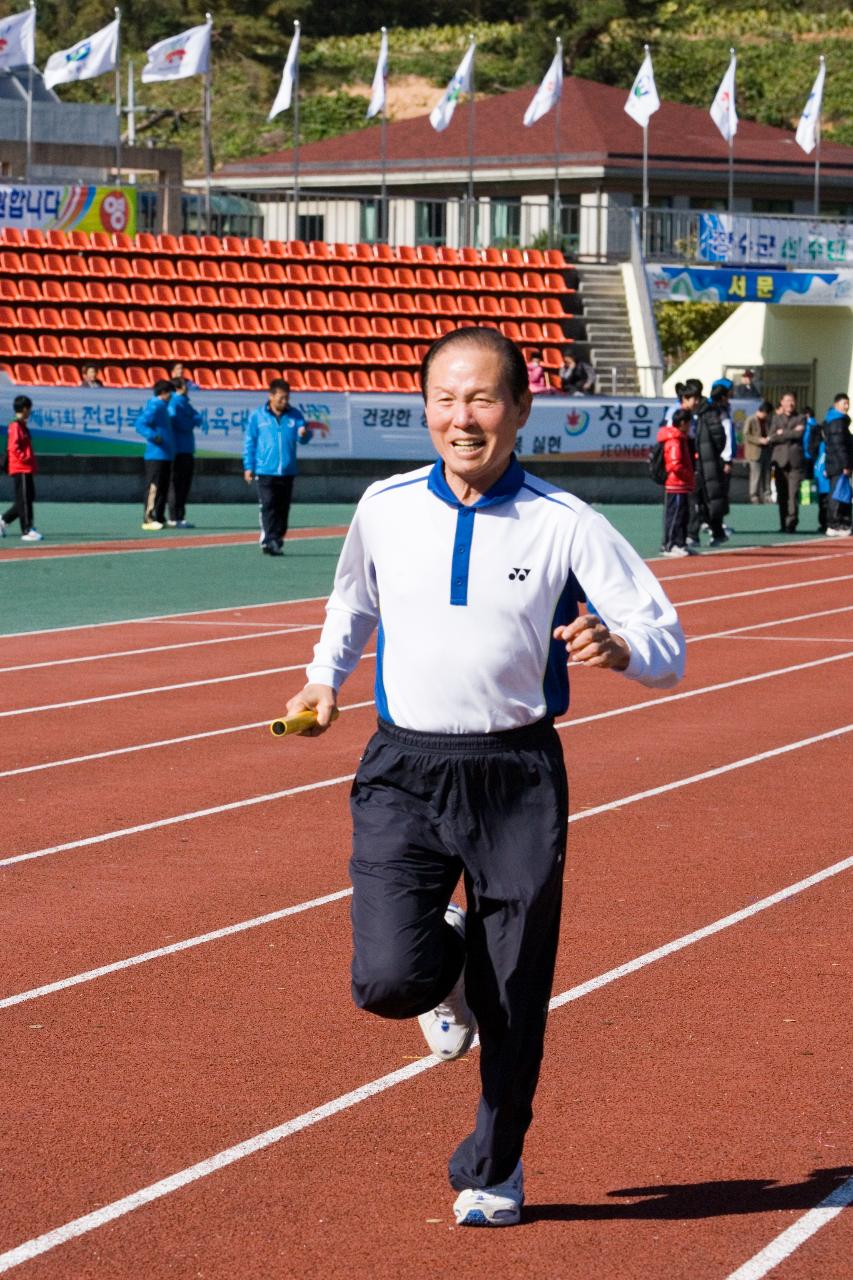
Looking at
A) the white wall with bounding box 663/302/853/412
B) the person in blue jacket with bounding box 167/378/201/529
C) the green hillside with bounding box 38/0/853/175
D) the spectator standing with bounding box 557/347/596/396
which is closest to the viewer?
the person in blue jacket with bounding box 167/378/201/529

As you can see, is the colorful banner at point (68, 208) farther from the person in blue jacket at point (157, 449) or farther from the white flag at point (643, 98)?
the person in blue jacket at point (157, 449)

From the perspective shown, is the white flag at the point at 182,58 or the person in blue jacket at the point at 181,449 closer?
the person in blue jacket at the point at 181,449

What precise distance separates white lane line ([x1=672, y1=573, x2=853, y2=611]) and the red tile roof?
3139cm

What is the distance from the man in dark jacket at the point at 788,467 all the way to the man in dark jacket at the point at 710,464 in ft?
9.70

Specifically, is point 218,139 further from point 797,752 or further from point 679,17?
point 797,752

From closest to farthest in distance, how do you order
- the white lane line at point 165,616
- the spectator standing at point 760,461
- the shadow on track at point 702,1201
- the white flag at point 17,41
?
the shadow on track at point 702,1201 → the white lane line at point 165,616 → the spectator standing at point 760,461 → the white flag at point 17,41

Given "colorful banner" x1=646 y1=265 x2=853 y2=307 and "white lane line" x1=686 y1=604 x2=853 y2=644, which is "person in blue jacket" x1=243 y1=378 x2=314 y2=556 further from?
"colorful banner" x1=646 y1=265 x2=853 y2=307

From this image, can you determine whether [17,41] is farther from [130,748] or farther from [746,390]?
[130,748]

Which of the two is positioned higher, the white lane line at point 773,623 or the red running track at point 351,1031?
the red running track at point 351,1031

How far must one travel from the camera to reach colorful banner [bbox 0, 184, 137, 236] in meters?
40.2

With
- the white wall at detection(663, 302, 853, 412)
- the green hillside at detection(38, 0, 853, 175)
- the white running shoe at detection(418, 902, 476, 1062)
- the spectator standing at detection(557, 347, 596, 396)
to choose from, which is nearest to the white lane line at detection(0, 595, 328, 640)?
the white running shoe at detection(418, 902, 476, 1062)

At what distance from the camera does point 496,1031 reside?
4.61m

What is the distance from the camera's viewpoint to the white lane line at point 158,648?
14.9 m

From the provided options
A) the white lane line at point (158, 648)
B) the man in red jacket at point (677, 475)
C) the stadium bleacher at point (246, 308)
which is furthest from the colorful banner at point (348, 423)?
the white lane line at point (158, 648)
